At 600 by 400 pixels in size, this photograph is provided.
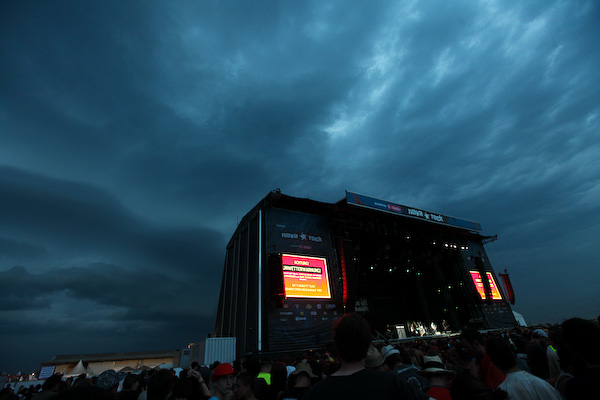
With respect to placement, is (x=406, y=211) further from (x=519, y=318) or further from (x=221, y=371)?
(x=221, y=371)

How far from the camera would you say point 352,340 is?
1.84m

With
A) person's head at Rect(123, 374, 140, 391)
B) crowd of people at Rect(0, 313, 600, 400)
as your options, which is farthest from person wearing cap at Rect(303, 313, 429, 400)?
person's head at Rect(123, 374, 140, 391)

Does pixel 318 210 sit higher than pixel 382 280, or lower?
higher

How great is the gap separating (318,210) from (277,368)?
16.6 meters

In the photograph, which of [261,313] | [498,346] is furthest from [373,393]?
[261,313]

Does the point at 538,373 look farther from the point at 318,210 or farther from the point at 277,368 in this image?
the point at 318,210

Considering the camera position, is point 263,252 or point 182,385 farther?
point 263,252

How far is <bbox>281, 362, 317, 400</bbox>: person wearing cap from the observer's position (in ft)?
9.64

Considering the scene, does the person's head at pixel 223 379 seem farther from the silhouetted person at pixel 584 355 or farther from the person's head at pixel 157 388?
the silhouetted person at pixel 584 355

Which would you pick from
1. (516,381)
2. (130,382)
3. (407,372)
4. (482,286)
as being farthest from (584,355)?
(482,286)

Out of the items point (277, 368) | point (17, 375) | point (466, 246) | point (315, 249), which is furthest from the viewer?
point (466, 246)

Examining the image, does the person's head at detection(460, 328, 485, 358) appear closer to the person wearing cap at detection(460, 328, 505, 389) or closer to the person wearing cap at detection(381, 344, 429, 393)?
the person wearing cap at detection(460, 328, 505, 389)

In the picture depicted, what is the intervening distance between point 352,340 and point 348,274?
17845 mm

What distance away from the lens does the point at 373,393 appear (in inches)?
64.1
